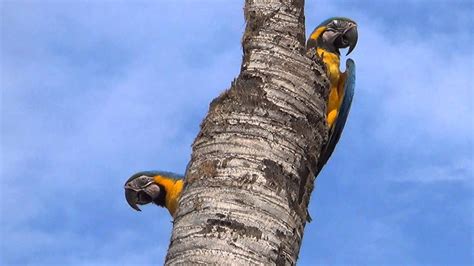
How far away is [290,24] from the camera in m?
3.55

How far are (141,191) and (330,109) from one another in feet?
4.83

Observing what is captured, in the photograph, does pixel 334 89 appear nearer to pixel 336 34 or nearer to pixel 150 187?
pixel 336 34

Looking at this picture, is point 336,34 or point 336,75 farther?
point 336,34

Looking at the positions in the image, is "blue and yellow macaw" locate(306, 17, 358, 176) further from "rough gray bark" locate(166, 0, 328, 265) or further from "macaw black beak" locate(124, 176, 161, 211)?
"rough gray bark" locate(166, 0, 328, 265)

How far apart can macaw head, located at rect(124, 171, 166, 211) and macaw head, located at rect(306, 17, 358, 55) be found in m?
1.51

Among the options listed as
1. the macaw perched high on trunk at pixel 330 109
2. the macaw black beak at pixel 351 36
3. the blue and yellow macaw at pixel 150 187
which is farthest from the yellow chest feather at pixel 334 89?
the blue and yellow macaw at pixel 150 187

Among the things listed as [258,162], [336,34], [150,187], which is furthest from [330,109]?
[258,162]

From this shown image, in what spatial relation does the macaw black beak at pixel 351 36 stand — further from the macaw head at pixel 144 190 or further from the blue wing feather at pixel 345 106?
the macaw head at pixel 144 190

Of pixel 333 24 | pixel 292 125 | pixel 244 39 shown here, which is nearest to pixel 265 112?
pixel 292 125

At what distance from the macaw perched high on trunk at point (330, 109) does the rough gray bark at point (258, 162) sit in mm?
2603

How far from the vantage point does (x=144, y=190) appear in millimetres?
6637

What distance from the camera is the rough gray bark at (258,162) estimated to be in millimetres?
2799

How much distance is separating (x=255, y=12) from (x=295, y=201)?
3.18 feet

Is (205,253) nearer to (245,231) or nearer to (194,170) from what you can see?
(245,231)
